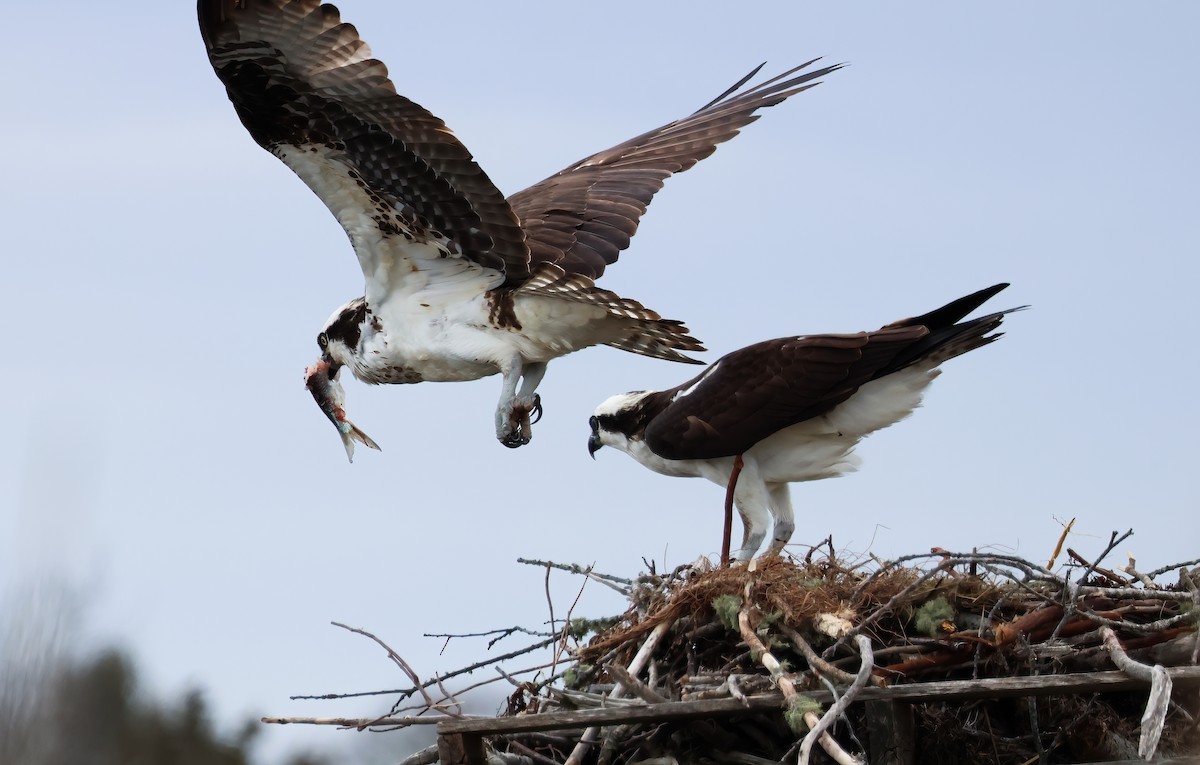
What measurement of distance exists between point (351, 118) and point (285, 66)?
0.33 meters

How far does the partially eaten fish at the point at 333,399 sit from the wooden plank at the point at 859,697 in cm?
300

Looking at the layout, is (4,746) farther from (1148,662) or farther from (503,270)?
(1148,662)

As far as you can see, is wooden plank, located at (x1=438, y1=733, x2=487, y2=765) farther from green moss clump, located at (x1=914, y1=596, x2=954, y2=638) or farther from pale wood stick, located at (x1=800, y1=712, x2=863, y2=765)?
green moss clump, located at (x1=914, y1=596, x2=954, y2=638)

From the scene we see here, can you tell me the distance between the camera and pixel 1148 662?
193 inches

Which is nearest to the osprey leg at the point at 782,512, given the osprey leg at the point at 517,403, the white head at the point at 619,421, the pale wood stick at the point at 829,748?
the white head at the point at 619,421

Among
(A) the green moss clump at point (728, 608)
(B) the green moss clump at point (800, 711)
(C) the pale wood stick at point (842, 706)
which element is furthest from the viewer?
(A) the green moss clump at point (728, 608)

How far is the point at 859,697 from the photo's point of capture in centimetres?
457

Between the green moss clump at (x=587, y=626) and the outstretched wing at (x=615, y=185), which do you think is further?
the outstretched wing at (x=615, y=185)

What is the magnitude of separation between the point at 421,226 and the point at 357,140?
1.90 ft

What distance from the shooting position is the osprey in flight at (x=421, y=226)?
236 inches

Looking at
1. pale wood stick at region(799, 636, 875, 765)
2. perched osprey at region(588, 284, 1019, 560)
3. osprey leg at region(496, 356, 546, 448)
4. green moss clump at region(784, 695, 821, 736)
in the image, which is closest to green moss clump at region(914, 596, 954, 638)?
pale wood stick at region(799, 636, 875, 765)

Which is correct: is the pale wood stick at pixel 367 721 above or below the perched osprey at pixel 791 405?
below

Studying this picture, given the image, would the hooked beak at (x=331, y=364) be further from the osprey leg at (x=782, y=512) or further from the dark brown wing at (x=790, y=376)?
the osprey leg at (x=782, y=512)

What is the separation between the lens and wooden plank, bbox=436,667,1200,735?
14.7 ft
